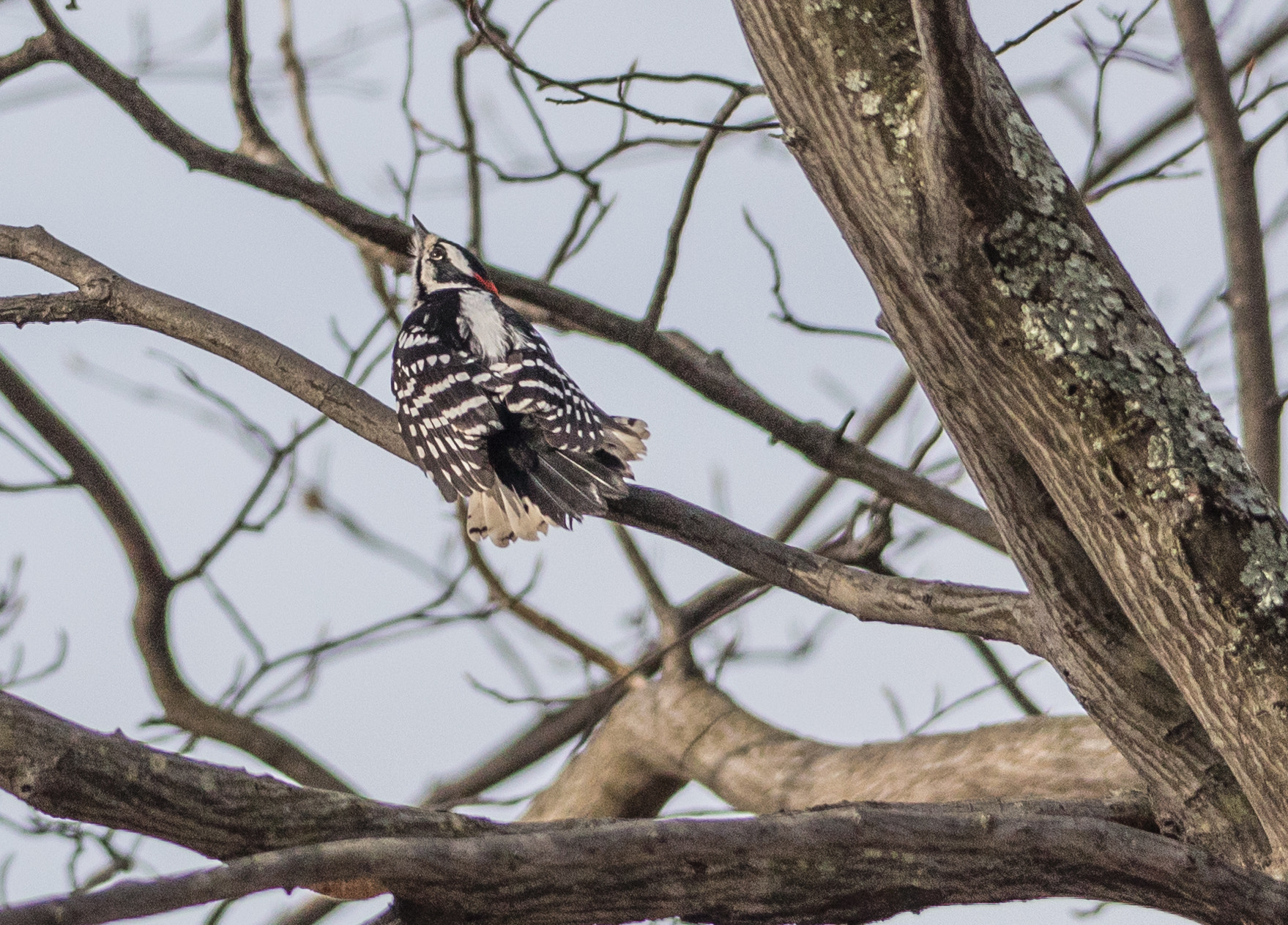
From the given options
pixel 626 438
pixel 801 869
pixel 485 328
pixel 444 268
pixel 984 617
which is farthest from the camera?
pixel 444 268

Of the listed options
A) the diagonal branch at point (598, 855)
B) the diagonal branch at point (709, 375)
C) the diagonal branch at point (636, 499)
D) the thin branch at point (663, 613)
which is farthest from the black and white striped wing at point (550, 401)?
the diagonal branch at point (598, 855)

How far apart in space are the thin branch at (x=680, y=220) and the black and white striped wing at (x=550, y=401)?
31 centimetres

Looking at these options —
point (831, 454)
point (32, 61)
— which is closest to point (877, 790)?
point (831, 454)

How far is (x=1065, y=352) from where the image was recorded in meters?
1.99

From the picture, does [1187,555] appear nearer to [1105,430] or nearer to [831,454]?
[1105,430]

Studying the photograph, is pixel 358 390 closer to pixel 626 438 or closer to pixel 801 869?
pixel 626 438

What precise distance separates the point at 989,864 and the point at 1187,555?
625 millimetres

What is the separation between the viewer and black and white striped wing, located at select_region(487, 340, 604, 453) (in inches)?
124

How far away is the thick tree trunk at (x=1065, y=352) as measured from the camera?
198 cm

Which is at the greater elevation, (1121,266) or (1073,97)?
(1073,97)

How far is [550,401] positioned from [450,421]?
0.28 meters

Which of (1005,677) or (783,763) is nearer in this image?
(783,763)

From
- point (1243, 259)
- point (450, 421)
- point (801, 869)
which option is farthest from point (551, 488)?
point (1243, 259)

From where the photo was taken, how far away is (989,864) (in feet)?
6.76
